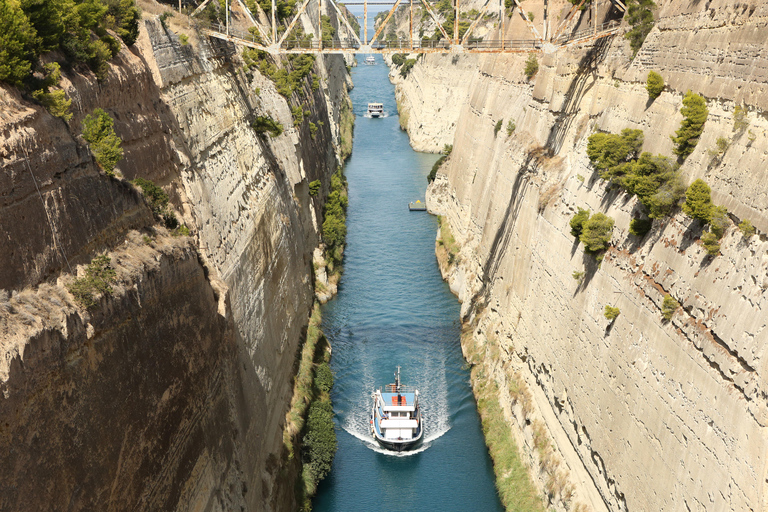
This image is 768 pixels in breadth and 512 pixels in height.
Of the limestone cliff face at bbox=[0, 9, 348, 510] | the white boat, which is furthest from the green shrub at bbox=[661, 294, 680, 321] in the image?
the white boat

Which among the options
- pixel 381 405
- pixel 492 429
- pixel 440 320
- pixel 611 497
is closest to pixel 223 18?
pixel 440 320

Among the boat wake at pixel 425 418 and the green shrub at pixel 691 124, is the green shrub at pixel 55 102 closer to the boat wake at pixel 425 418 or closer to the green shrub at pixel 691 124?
the green shrub at pixel 691 124

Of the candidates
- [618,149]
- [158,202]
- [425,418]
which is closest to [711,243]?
[618,149]

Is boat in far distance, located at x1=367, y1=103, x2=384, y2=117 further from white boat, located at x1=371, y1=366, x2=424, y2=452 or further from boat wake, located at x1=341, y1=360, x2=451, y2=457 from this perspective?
white boat, located at x1=371, y1=366, x2=424, y2=452

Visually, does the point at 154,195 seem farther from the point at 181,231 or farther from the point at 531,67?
the point at 531,67

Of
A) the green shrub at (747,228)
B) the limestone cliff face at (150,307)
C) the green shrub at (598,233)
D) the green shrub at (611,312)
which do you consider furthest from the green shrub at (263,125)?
the green shrub at (747,228)
